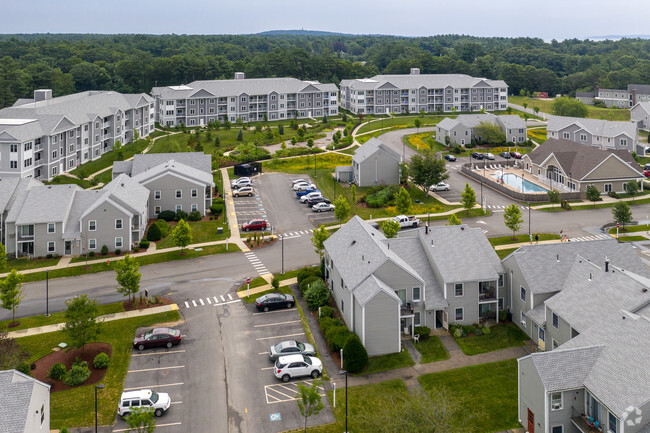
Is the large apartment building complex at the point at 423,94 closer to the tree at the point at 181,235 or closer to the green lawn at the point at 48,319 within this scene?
the tree at the point at 181,235

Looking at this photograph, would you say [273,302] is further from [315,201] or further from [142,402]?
[315,201]

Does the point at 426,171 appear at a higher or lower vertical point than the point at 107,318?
higher

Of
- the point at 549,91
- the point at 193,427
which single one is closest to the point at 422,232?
the point at 193,427

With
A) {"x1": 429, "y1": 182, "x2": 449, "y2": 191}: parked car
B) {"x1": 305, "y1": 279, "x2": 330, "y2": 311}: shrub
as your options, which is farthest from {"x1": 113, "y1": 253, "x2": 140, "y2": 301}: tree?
{"x1": 429, "y1": 182, "x2": 449, "y2": 191}: parked car

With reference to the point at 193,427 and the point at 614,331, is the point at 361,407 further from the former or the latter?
the point at 614,331

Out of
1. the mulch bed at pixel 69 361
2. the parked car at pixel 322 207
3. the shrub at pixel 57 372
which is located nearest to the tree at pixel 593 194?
the parked car at pixel 322 207

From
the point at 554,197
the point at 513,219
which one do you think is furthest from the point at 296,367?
the point at 554,197
